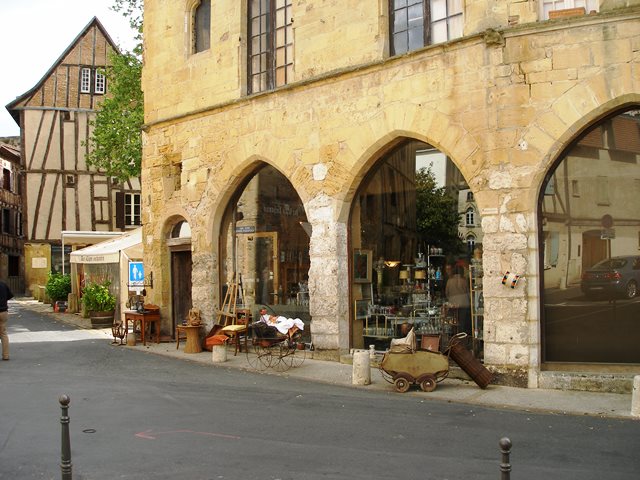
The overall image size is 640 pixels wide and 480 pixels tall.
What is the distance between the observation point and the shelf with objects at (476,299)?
32.7 feet

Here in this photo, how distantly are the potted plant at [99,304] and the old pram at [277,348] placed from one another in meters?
7.79

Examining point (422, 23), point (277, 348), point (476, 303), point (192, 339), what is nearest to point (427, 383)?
point (476, 303)

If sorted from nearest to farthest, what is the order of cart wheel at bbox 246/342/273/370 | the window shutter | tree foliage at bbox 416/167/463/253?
tree foliage at bbox 416/167/463/253
cart wheel at bbox 246/342/273/370
the window shutter

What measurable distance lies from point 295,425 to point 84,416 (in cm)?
225

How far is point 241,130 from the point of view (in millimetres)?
12930

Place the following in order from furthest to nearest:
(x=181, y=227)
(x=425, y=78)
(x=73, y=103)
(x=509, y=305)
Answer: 1. (x=73, y=103)
2. (x=181, y=227)
3. (x=425, y=78)
4. (x=509, y=305)

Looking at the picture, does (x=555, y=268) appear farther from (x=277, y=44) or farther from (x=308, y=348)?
(x=277, y=44)

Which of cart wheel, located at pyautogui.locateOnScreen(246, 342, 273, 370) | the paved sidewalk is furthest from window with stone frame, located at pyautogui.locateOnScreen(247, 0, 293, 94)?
the paved sidewalk

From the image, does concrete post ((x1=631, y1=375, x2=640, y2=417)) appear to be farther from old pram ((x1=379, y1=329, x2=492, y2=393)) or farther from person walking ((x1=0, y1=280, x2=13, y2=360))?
person walking ((x1=0, y1=280, x2=13, y2=360))

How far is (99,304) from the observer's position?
18984mm

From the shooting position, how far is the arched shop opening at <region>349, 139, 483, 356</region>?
10312 millimetres

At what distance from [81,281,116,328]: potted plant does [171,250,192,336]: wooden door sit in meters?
4.67

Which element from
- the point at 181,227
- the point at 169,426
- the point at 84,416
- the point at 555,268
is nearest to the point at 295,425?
the point at 169,426

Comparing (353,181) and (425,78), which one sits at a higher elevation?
(425,78)
